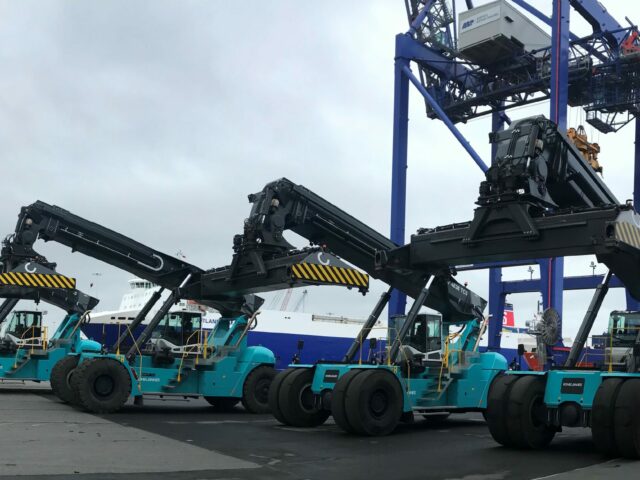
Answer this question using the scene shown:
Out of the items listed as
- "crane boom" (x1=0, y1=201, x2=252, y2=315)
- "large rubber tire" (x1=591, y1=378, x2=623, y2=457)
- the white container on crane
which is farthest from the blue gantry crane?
"large rubber tire" (x1=591, y1=378, x2=623, y2=457)

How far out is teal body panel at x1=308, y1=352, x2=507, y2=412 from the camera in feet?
52.1

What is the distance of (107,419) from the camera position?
16703 millimetres

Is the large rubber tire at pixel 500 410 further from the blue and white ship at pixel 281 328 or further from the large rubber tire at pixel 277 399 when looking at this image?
the blue and white ship at pixel 281 328

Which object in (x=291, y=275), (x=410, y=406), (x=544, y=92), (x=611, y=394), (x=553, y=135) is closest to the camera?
(x=611, y=394)

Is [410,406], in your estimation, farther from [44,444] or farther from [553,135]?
[44,444]

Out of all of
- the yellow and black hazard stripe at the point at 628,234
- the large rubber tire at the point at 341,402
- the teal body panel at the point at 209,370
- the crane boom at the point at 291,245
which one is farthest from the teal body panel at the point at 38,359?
the yellow and black hazard stripe at the point at 628,234

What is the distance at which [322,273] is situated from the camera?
57.0 feet

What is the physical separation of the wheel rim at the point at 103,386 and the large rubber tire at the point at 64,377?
2075 mm

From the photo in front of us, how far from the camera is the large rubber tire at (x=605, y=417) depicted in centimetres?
1179

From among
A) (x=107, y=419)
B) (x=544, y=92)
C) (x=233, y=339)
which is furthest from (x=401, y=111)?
(x=107, y=419)

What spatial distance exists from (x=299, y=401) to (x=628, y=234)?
743 cm

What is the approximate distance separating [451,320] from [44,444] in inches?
367

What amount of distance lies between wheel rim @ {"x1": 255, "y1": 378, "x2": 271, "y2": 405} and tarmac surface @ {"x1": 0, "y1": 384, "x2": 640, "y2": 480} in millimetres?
2178

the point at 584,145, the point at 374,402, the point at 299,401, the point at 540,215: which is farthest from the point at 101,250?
the point at 584,145
